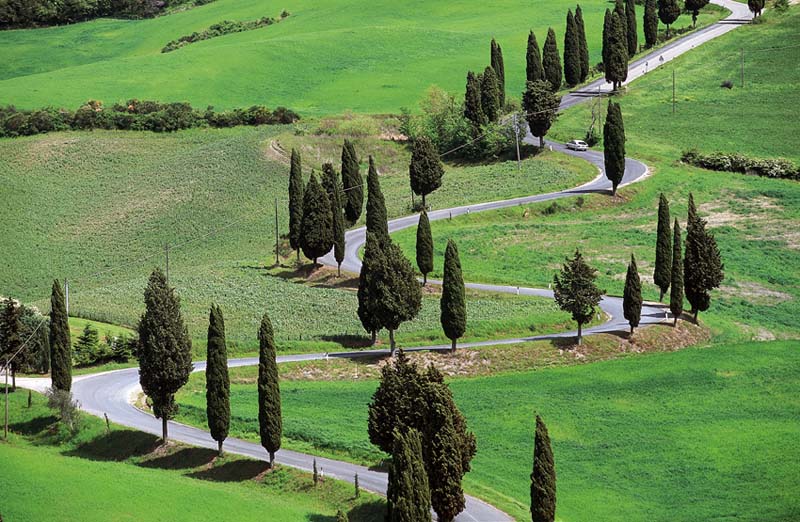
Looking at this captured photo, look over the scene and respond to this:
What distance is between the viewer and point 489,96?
162 m

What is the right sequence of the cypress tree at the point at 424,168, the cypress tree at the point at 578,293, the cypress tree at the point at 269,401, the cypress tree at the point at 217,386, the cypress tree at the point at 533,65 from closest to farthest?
the cypress tree at the point at 269,401
the cypress tree at the point at 217,386
the cypress tree at the point at 578,293
the cypress tree at the point at 424,168
the cypress tree at the point at 533,65

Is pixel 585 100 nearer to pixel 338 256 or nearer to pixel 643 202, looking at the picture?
pixel 643 202

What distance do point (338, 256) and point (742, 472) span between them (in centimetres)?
5191

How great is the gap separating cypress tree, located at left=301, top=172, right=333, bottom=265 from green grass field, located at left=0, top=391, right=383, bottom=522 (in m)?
39.0

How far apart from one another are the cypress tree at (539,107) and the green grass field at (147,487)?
8260cm

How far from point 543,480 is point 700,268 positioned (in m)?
45.1

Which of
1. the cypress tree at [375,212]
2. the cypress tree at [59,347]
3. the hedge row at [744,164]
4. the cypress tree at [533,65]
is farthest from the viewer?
the cypress tree at [533,65]

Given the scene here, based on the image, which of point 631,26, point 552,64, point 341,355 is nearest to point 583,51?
point 552,64

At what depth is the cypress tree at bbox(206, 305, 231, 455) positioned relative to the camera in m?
77.6

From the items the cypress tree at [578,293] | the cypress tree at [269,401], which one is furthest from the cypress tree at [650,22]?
the cypress tree at [269,401]

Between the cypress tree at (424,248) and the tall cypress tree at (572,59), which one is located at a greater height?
the tall cypress tree at (572,59)

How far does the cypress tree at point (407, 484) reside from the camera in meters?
60.1

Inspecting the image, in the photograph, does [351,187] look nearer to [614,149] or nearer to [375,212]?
[375,212]

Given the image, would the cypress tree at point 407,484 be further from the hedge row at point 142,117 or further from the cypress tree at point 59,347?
the hedge row at point 142,117
